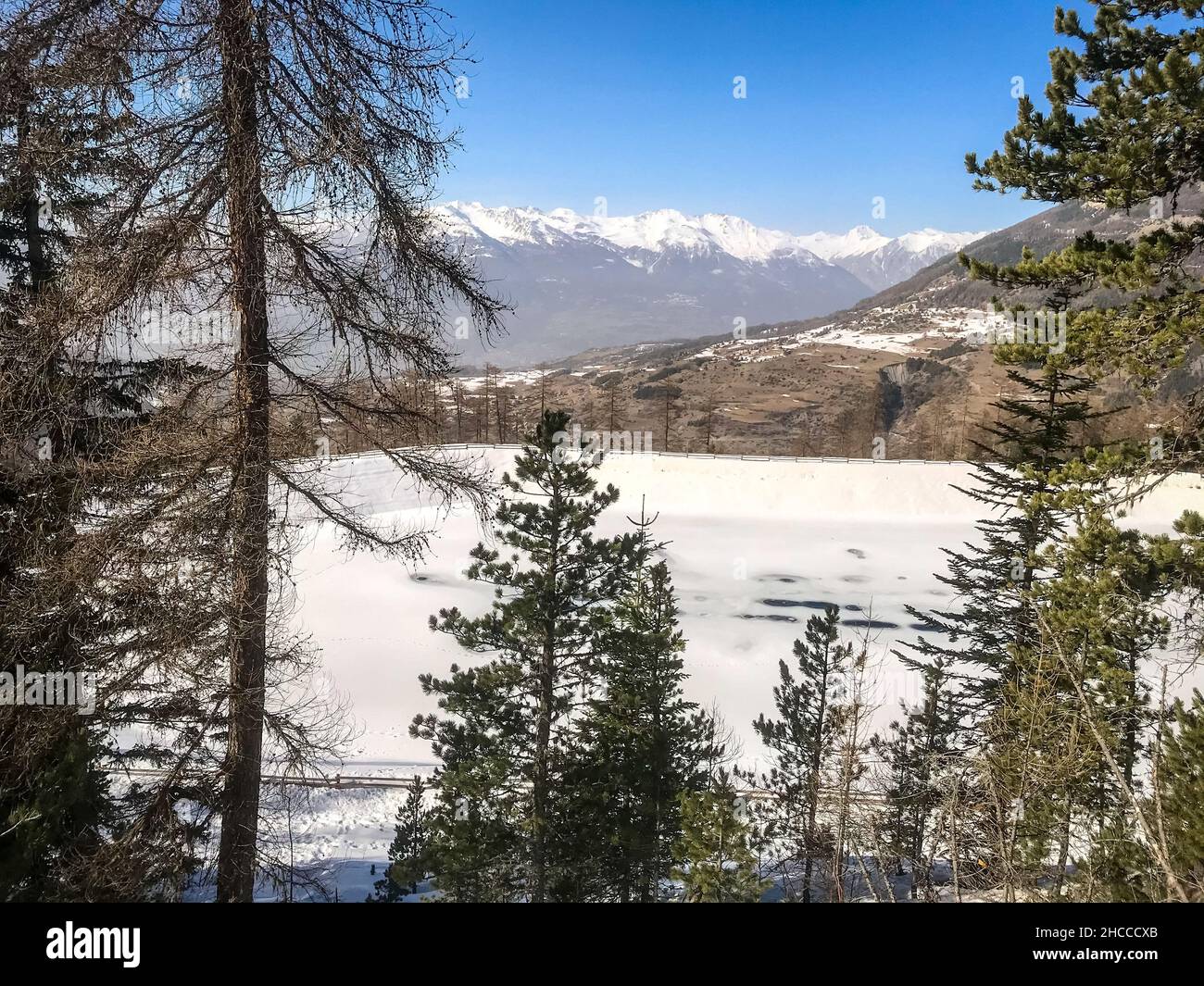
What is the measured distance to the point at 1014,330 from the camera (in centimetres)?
686

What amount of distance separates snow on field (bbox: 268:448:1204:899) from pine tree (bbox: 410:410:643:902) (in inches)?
95.0

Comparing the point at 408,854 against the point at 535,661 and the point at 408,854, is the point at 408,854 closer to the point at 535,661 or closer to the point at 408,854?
the point at 408,854

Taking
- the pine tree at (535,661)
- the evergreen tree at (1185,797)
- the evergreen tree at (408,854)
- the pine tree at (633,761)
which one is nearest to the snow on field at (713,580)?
the pine tree at (535,661)

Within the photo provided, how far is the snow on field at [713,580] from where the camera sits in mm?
19781

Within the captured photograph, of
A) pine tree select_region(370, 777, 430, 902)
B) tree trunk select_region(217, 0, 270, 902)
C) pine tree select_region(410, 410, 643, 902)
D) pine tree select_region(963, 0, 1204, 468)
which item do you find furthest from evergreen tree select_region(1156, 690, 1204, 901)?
pine tree select_region(370, 777, 430, 902)

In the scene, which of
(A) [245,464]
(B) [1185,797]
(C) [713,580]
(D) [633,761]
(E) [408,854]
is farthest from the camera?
(C) [713,580]

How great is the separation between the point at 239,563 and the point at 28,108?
12.1 ft

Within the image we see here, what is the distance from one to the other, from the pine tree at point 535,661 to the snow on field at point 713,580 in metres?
2.41

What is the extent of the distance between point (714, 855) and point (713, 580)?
22.9 meters

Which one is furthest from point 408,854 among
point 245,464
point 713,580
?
point 713,580

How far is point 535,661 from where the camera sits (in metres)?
10.9

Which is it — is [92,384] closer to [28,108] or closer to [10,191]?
[10,191]
